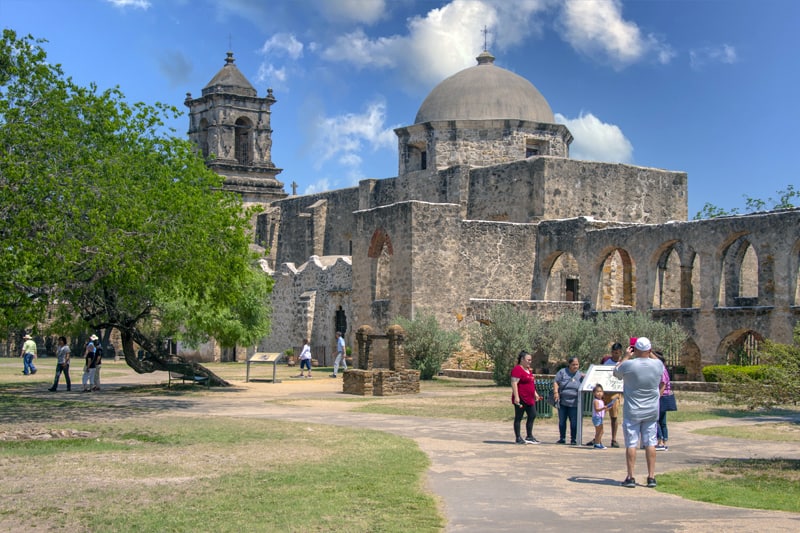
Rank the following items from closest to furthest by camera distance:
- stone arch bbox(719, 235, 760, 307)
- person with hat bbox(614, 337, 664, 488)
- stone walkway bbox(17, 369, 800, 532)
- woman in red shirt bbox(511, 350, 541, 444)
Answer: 1. stone walkway bbox(17, 369, 800, 532)
2. person with hat bbox(614, 337, 664, 488)
3. woman in red shirt bbox(511, 350, 541, 444)
4. stone arch bbox(719, 235, 760, 307)

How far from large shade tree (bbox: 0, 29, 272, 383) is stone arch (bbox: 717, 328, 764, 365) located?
12988 mm

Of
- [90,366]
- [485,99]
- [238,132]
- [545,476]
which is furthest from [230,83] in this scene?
[545,476]

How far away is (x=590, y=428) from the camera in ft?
50.3

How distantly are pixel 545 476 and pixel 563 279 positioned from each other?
79.3 ft

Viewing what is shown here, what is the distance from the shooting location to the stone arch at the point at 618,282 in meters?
32.3

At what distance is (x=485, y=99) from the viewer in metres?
38.2

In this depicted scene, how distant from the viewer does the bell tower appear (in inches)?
2082

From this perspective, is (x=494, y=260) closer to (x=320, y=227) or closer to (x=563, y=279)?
(x=563, y=279)

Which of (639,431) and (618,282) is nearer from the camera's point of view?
(639,431)

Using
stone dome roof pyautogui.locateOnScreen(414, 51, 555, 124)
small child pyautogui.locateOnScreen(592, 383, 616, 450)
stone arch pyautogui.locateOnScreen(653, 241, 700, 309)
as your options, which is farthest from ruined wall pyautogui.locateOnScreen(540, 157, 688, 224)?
small child pyautogui.locateOnScreen(592, 383, 616, 450)

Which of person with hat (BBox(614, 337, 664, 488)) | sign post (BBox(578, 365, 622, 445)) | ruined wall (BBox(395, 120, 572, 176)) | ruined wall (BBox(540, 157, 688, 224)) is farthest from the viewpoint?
ruined wall (BBox(395, 120, 572, 176))

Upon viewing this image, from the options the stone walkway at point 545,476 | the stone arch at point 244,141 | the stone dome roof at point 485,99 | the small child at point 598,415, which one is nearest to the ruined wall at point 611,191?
the stone dome roof at point 485,99

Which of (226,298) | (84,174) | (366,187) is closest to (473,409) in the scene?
(226,298)

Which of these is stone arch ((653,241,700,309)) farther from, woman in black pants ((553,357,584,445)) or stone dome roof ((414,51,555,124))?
woman in black pants ((553,357,584,445))
